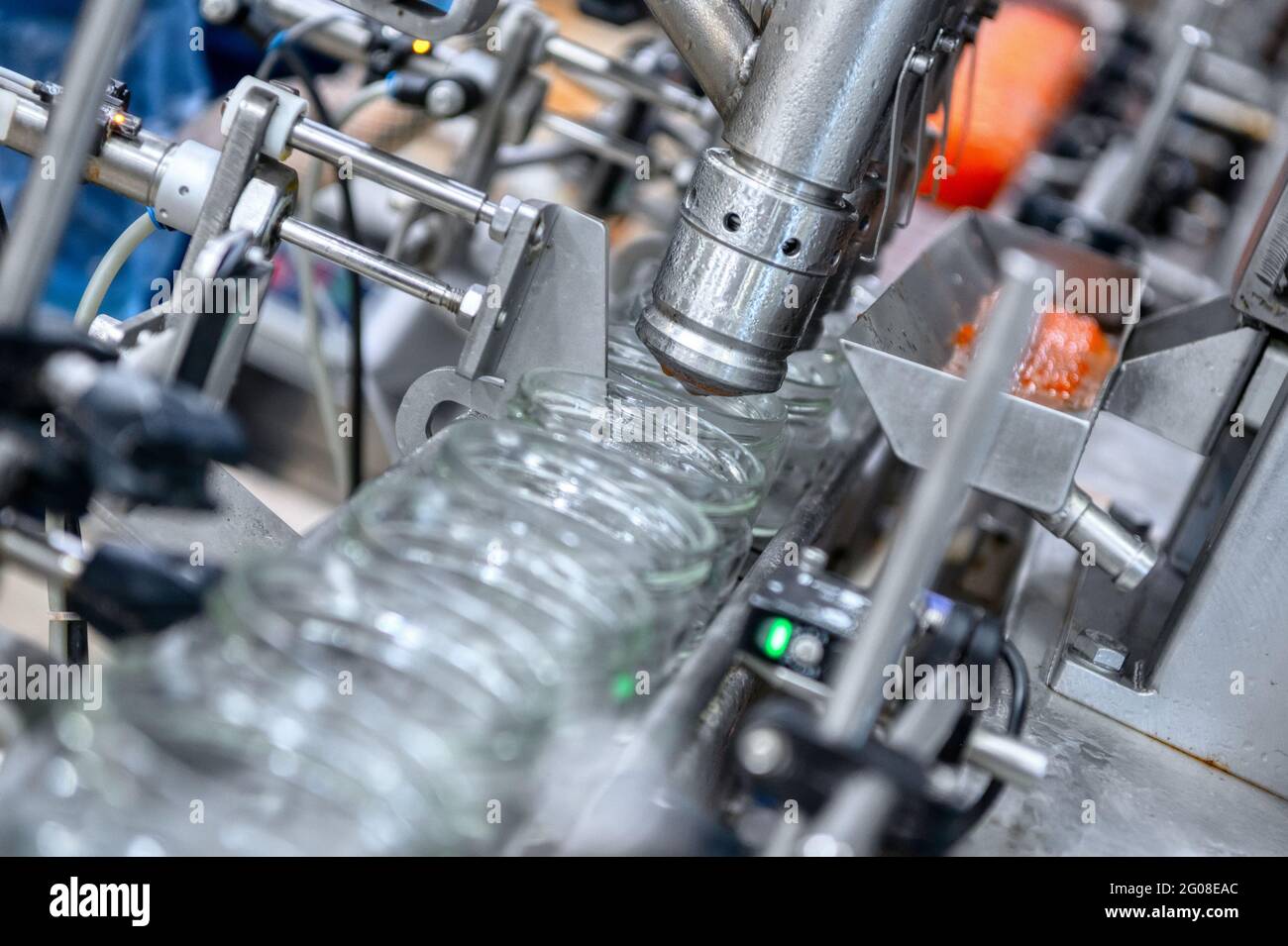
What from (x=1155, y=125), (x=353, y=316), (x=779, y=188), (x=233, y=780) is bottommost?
(x=353, y=316)

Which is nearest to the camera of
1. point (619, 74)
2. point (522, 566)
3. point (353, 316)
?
point (522, 566)

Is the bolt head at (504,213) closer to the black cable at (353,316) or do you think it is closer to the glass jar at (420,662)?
the glass jar at (420,662)

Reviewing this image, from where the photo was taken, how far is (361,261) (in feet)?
3.59

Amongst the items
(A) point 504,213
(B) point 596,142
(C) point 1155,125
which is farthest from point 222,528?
(C) point 1155,125

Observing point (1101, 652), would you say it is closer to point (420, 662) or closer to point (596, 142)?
point (420, 662)

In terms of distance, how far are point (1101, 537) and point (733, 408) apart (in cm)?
34

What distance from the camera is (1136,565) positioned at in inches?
43.8

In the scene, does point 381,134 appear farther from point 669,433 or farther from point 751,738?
point 751,738

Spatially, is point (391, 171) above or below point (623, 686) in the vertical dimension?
above

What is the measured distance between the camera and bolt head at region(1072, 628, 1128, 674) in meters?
1.20

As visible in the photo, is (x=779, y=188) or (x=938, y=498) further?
(x=779, y=188)

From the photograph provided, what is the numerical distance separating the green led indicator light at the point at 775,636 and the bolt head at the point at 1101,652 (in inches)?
17.1

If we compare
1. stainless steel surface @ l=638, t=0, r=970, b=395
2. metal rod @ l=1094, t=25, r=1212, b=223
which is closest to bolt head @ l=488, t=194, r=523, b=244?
stainless steel surface @ l=638, t=0, r=970, b=395

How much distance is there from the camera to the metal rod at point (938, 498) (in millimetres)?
650
